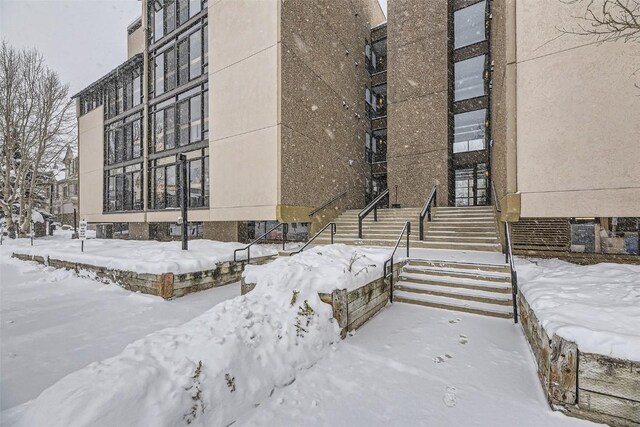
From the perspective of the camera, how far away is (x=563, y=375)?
2500 mm

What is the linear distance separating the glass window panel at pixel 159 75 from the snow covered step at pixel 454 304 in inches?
617

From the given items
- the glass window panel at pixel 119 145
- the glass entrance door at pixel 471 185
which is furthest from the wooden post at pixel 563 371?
the glass window panel at pixel 119 145

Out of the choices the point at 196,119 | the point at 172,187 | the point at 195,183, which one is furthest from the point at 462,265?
the point at 172,187

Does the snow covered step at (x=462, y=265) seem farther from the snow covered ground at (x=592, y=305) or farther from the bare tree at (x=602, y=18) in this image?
the bare tree at (x=602, y=18)

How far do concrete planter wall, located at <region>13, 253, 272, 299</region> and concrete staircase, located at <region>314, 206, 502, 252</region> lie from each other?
3.75 meters

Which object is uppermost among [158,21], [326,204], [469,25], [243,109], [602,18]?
[158,21]

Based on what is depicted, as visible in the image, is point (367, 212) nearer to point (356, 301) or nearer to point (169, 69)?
point (356, 301)

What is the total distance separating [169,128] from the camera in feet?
46.8

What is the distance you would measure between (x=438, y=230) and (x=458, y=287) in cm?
398

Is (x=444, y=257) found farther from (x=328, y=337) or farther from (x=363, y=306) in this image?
(x=328, y=337)

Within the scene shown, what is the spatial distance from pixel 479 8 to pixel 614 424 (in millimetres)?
17824

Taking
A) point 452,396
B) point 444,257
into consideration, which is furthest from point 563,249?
point 452,396

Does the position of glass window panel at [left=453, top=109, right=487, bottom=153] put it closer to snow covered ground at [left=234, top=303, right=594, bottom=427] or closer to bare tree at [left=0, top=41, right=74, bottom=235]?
snow covered ground at [left=234, top=303, right=594, bottom=427]

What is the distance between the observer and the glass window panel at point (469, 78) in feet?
46.1
